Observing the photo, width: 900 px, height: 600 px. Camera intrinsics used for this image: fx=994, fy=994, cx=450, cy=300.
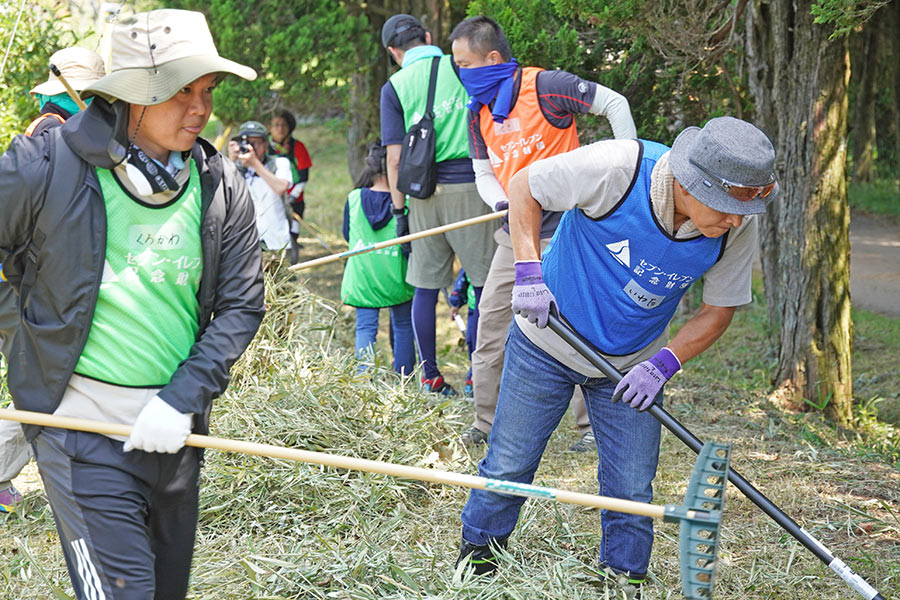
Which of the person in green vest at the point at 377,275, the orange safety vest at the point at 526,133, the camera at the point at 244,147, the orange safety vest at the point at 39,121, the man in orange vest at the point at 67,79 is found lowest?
the person in green vest at the point at 377,275

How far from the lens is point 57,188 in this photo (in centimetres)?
237

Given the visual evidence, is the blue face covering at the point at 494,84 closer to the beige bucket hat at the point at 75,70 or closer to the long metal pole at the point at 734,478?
the beige bucket hat at the point at 75,70

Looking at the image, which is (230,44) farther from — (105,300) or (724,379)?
(105,300)

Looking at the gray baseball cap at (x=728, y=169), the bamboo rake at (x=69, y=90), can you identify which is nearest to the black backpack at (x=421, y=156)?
the bamboo rake at (x=69, y=90)

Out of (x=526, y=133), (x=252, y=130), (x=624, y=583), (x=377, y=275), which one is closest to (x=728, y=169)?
(x=624, y=583)

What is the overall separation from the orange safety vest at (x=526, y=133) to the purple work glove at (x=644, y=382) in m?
1.99

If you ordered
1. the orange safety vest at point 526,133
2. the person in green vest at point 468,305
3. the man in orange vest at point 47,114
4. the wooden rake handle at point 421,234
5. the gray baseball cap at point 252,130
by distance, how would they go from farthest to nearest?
1. the gray baseball cap at point 252,130
2. the person in green vest at point 468,305
3. the wooden rake handle at point 421,234
4. the orange safety vest at point 526,133
5. the man in orange vest at point 47,114

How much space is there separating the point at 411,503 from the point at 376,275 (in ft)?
6.94

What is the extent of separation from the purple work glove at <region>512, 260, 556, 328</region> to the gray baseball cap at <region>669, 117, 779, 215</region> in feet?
1.93

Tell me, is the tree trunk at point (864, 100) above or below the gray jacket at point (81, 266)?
below

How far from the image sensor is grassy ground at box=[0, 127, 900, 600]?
369cm

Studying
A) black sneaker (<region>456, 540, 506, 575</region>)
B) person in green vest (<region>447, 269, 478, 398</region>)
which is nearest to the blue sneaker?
black sneaker (<region>456, 540, 506, 575</region>)

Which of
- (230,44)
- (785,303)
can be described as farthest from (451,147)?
(230,44)

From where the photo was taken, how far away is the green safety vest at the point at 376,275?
629 cm
